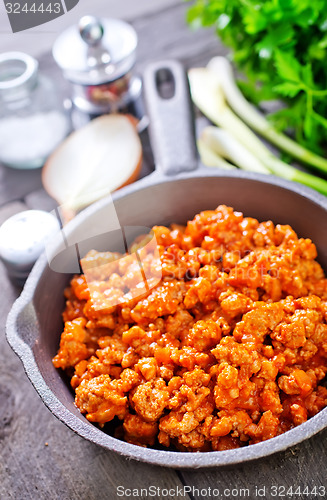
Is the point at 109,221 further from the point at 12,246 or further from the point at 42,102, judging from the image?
the point at 42,102

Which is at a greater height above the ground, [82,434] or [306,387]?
[82,434]

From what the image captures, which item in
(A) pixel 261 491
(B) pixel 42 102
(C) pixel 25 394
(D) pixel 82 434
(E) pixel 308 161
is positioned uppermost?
(B) pixel 42 102

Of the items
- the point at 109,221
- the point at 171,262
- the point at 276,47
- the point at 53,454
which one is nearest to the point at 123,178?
the point at 109,221

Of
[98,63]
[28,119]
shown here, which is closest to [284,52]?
[98,63]

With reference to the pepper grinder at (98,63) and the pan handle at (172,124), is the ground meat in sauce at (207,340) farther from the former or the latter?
the pepper grinder at (98,63)

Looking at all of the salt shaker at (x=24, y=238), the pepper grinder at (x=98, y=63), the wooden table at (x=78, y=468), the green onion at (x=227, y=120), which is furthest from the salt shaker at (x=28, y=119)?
the wooden table at (x=78, y=468)

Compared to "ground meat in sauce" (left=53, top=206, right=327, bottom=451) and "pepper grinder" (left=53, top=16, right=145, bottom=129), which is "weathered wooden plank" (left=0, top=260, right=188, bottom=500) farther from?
"pepper grinder" (left=53, top=16, right=145, bottom=129)

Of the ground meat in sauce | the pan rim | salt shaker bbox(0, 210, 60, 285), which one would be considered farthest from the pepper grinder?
the pan rim
